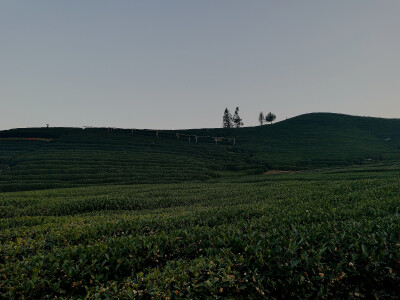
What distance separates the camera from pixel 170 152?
186ft

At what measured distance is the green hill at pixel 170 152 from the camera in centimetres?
3853

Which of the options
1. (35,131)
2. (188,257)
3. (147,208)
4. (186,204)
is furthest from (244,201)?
(35,131)

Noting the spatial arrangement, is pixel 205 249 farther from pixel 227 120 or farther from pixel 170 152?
pixel 227 120

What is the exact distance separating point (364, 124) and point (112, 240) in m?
114

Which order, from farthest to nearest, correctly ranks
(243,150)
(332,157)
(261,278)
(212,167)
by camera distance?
(243,150) < (332,157) < (212,167) < (261,278)

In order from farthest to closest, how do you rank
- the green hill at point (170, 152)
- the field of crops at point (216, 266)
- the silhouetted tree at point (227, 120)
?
the silhouetted tree at point (227, 120) < the green hill at point (170, 152) < the field of crops at point (216, 266)

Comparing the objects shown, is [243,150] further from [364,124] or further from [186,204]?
[364,124]

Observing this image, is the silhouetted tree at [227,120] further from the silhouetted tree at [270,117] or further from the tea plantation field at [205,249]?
the tea plantation field at [205,249]

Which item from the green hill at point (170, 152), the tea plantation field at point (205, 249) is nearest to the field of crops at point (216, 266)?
the tea plantation field at point (205, 249)

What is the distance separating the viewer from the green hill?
3853 cm

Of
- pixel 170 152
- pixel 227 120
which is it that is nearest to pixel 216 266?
pixel 170 152

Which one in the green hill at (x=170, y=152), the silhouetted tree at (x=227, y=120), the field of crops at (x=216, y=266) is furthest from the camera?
the silhouetted tree at (x=227, y=120)

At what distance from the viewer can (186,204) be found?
19312 mm

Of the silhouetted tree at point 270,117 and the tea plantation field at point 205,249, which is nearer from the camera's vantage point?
the tea plantation field at point 205,249
